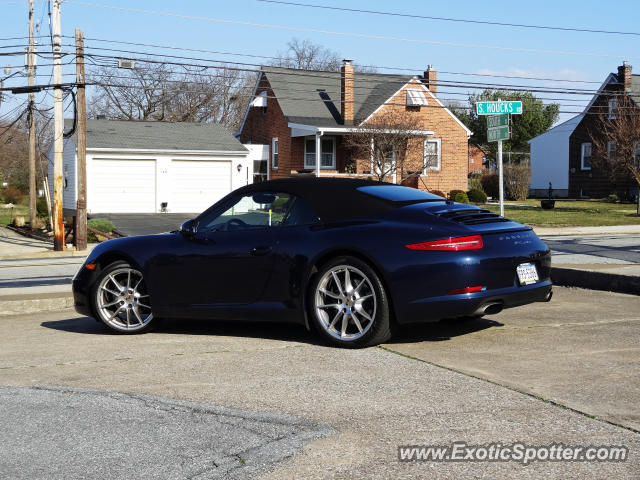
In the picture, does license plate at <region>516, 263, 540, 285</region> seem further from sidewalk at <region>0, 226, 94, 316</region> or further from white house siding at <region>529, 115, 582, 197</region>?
white house siding at <region>529, 115, 582, 197</region>

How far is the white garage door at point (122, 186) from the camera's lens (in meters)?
39.9

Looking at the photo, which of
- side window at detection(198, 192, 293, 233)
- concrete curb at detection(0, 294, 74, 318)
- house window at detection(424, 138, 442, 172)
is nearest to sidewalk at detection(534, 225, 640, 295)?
side window at detection(198, 192, 293, 233)

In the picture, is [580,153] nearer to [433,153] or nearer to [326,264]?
[433,153]

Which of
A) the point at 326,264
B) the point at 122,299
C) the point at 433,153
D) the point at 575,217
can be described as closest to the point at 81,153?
the point at 122,299

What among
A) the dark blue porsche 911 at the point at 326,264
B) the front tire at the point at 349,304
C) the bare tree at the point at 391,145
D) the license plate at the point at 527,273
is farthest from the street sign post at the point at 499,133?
the bare tree at the point at 391,145

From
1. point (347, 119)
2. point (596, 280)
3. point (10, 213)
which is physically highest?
point (347, 119)

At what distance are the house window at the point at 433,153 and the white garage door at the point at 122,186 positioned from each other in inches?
559

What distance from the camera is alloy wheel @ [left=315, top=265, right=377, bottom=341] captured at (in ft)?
21.6

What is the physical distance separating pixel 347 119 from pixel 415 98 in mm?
4124

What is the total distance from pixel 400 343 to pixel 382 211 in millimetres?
1121

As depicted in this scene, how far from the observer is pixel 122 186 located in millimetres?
40531

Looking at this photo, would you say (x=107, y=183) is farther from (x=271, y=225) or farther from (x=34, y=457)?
(x=34, y=457)

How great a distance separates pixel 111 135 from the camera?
139 feet

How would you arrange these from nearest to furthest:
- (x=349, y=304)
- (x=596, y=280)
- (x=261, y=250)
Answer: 1. (x=349, y=304)
2. (x=261, y=250)
3. (x=596, y=280)
